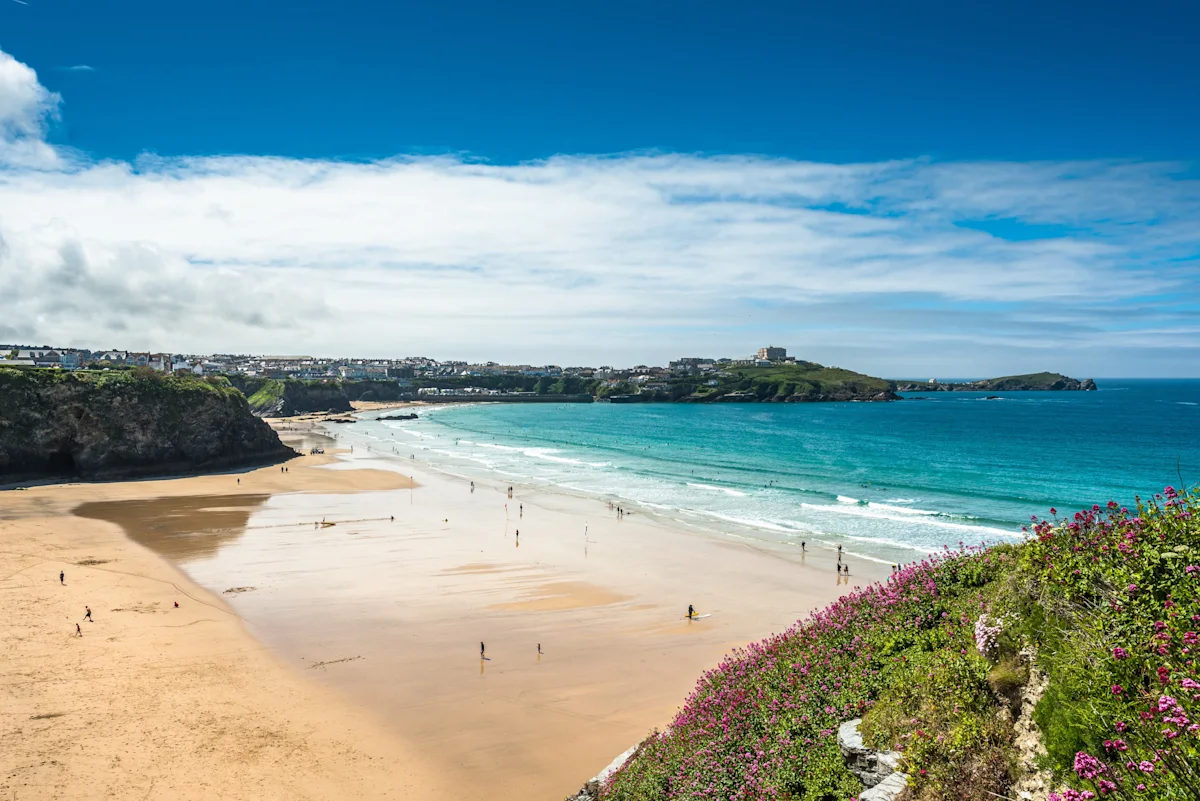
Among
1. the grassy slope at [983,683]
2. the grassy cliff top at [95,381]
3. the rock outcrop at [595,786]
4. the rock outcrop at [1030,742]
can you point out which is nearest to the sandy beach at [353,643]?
the rock outcrop at [595,786]

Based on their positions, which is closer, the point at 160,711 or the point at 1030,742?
the point at 1030,742

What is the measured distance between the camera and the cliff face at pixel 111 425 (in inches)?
2069

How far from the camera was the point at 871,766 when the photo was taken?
808 cm

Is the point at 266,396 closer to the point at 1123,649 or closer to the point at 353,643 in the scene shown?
the point at 353,643

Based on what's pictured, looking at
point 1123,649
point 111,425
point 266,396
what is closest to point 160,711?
point 1123,649

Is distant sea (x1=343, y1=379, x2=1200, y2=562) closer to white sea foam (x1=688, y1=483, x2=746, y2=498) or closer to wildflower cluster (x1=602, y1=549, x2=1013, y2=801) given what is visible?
white sea foam (x1=688, y1=483, x2=746, y2=498)

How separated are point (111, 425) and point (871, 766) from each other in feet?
219

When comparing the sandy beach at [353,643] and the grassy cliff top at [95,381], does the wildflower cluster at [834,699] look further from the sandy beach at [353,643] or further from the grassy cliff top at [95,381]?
the grassy cliff top at [95,381]

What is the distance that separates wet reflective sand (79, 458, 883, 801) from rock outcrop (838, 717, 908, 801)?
8987 mm

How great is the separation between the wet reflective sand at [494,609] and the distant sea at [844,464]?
792 centimetres

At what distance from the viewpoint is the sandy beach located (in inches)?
627

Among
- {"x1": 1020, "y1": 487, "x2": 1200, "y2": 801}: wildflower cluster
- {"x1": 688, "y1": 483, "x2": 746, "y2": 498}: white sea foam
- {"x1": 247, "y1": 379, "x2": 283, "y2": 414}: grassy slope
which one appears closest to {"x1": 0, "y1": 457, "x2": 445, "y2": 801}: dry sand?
{"x1": 1020, "y1": 487, "x2": 1200, "y2": 801}: wildflower cluster

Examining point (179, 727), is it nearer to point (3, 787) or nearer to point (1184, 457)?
point (3, 787)

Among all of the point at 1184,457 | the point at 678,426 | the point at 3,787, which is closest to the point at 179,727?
the point at 3,787
